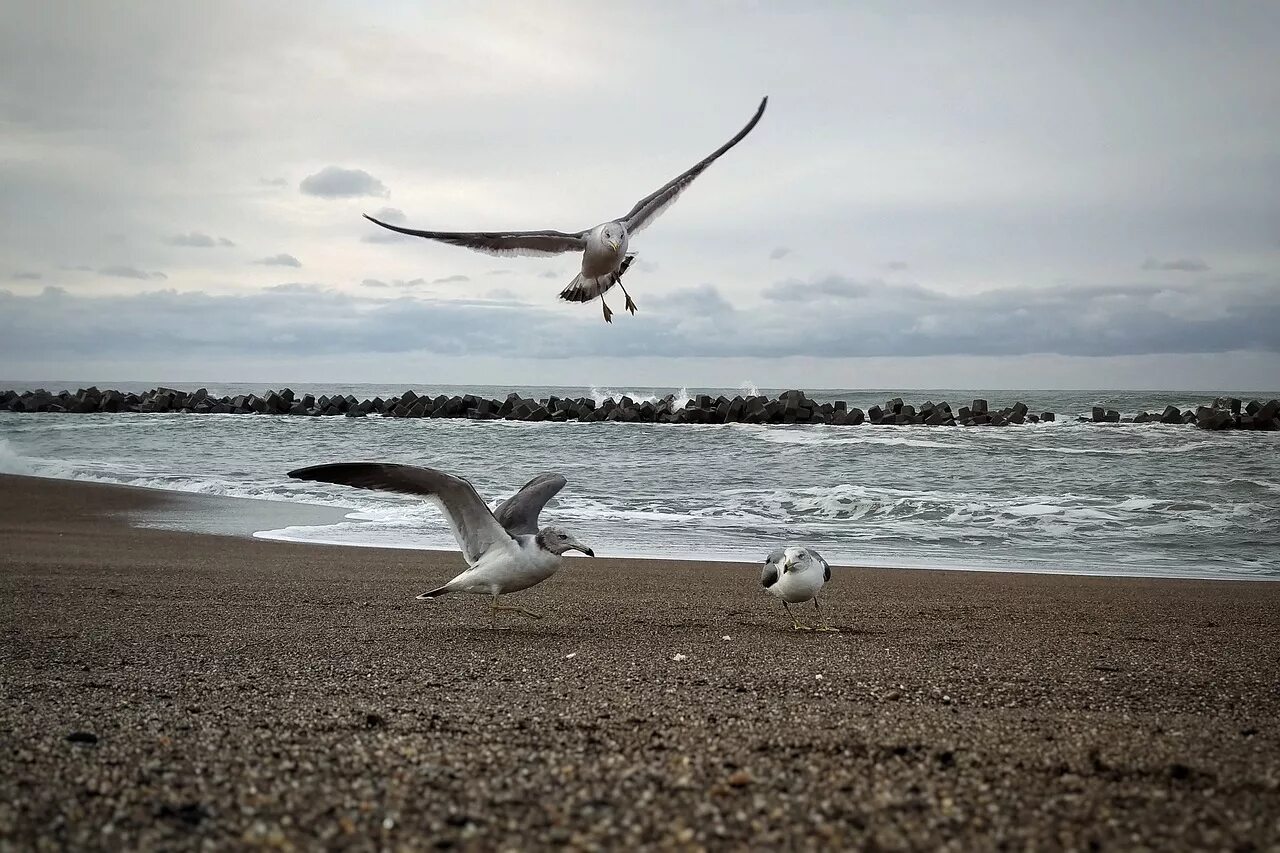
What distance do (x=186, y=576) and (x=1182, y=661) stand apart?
7183 millimetres

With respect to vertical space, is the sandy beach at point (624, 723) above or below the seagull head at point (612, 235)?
below

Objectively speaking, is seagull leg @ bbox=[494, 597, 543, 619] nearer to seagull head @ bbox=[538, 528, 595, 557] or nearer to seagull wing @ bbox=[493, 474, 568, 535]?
seagull wing @ bbox=[493, 474, 568, 535]

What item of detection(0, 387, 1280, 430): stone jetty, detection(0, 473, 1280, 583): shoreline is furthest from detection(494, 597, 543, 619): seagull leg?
detection(0, 387, 1280, 430): stone jetty

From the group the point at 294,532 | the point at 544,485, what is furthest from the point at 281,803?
the point at 294,532

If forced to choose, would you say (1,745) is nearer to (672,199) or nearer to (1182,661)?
(1182,661)

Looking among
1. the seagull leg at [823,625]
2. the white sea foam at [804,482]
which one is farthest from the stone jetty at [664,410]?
the seagull leg at [823,625]

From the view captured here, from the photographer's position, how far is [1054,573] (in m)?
10.1

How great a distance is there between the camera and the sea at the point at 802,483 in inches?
465

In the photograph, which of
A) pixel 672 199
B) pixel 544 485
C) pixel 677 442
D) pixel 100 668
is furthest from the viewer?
pixel 677 442

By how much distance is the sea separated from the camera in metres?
11.8

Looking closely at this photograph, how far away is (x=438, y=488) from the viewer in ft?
19.5

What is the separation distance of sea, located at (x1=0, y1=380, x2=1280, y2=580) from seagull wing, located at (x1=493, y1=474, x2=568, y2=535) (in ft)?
14.0

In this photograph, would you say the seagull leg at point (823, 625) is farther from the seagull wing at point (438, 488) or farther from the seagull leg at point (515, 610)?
the seagull wing at point (438, 488)

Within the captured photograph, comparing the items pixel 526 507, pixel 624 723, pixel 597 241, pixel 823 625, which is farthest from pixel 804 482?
pixel 624 723
